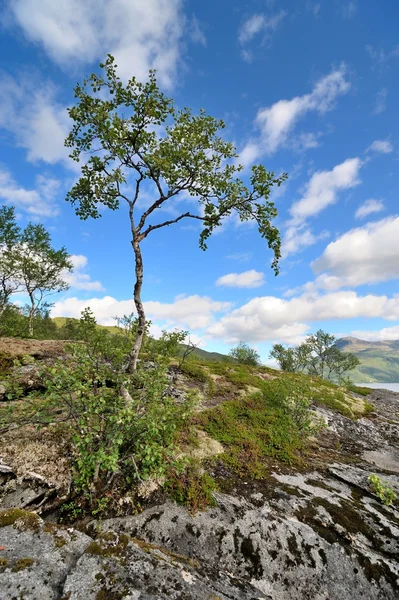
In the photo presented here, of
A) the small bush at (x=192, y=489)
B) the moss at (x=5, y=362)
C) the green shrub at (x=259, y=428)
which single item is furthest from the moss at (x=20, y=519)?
the moss at (x=5, y=362)

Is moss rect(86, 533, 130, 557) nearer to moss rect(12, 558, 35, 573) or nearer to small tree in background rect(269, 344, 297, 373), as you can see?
moss rect(12, 558, 35, 573)

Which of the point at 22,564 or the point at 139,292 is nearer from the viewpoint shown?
the point at 22,564

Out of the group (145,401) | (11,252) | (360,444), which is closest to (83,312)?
(145,401)

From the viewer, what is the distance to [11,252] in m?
50.3

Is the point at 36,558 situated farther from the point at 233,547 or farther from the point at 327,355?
the point at 327,355

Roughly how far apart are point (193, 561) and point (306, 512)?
5.15 meters

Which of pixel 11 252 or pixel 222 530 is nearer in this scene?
pixel 222 530

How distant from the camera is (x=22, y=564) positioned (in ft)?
15.7

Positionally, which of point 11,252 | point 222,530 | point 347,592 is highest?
point 11,252

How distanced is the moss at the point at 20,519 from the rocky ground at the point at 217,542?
0.02m

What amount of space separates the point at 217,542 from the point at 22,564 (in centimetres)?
536

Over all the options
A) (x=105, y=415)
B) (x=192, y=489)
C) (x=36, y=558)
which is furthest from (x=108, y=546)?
(x=192, y=489)

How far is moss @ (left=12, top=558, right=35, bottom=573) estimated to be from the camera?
15.3 feet

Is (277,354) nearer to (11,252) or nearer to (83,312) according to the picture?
(11,252)
